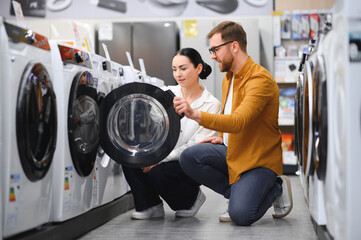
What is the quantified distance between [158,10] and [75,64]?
4.61 metres

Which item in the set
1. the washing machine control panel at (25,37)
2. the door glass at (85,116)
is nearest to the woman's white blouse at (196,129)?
the door glass at (85,116)

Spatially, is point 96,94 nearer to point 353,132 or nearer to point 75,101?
point 75,101

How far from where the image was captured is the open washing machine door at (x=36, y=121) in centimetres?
203

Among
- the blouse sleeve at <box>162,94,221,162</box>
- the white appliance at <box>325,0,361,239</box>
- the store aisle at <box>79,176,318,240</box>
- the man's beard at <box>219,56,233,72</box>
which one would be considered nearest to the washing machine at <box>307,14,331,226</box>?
the white appliance at <box>325,0,361,239</box>

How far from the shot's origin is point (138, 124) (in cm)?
311

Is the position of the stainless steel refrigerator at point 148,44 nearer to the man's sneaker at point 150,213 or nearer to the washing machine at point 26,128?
the man's sneaker at point 150,213

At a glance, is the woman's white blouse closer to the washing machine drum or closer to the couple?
the couple

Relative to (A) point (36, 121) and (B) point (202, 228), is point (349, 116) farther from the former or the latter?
(B) point (202, 228)

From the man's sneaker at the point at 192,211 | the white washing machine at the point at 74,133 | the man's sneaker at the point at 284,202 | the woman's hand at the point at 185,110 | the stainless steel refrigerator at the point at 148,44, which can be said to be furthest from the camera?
the stainless steel refrigerator at the point at 148,44

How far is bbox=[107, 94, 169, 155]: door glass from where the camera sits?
2.96m

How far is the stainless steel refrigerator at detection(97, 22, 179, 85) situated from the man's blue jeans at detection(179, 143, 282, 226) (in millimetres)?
3484

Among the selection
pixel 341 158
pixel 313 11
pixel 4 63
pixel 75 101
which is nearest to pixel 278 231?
pixel 341 158

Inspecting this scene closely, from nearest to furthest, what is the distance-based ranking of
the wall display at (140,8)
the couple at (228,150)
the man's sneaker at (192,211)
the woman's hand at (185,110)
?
the woman's hand at (185,110)
the couple at (228,150)
the man's sneaker at (192,211)
the wall display at (140,8)

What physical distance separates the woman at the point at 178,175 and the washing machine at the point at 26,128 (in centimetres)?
96
